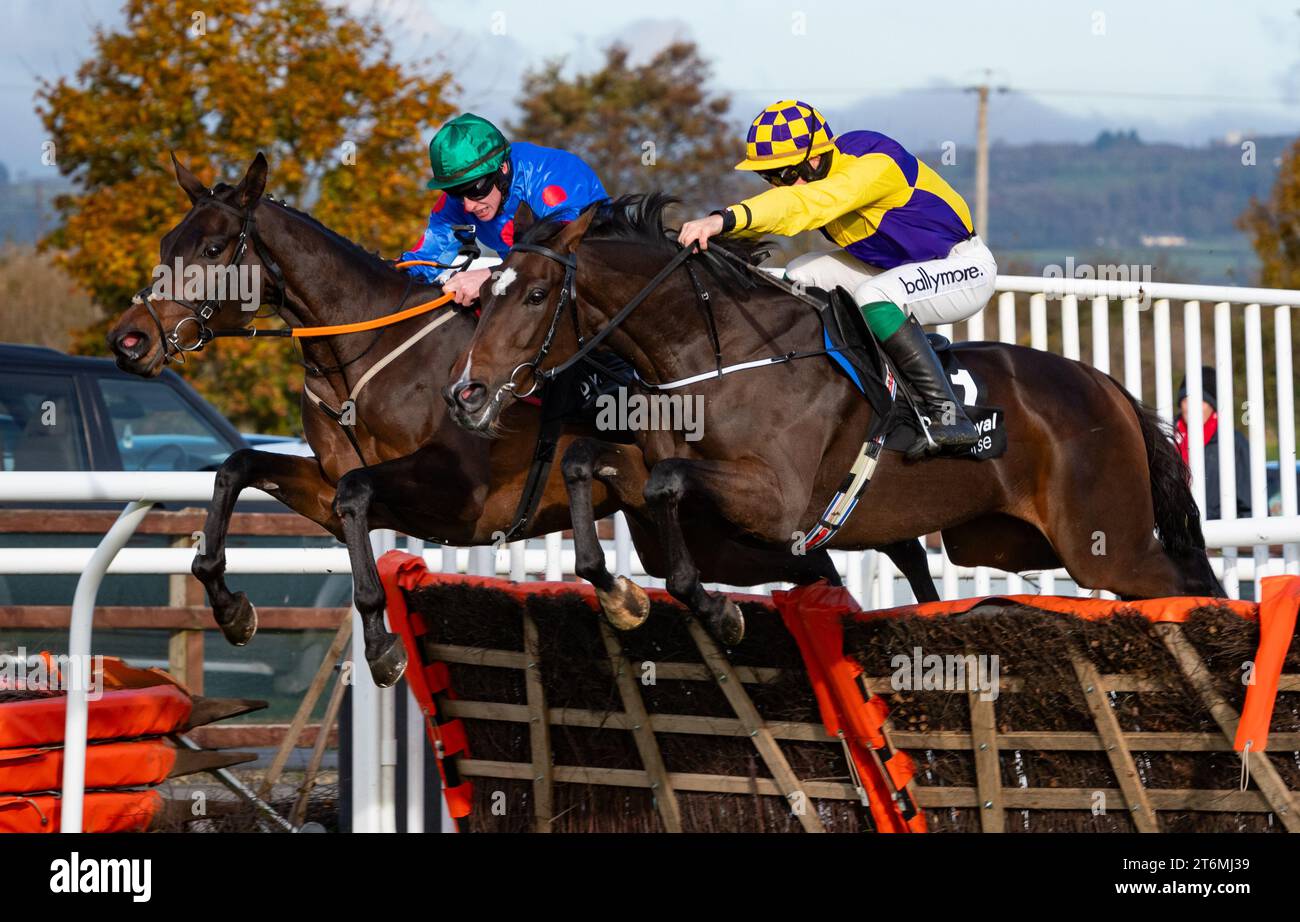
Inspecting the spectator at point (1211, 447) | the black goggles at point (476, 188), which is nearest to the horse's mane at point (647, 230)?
the black goggles at point (476, 188)

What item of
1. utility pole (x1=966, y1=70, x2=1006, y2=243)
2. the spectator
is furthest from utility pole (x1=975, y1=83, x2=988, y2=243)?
the spectator

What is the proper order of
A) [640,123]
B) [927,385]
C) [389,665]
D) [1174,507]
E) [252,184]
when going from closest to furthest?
[389,665] → [927,385] → [252,184] → [1174,507] → [640,123]

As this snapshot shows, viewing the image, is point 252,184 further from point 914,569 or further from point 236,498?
point 914,569

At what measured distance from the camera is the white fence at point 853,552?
4574 mm

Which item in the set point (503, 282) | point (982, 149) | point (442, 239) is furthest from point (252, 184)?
point (982, 149)

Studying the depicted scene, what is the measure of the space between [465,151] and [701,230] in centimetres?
104

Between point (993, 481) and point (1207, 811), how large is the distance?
154cm

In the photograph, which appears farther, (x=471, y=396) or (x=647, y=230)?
(x=647, y=230)

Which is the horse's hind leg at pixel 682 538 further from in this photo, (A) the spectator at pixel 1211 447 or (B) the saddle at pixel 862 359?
(A) the spectator at pixel 1211 447

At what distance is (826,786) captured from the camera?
4.55 meters

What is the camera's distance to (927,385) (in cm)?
508
